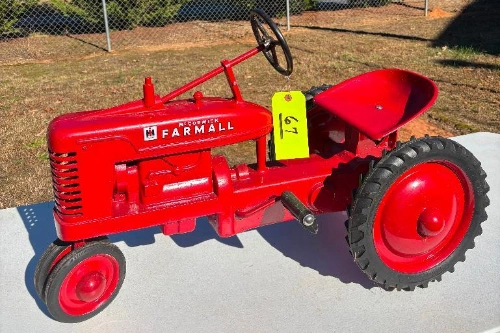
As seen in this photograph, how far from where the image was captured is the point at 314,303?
2.54 metres

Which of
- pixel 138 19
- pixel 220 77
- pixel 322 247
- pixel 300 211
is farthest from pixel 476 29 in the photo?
pixel 300 211

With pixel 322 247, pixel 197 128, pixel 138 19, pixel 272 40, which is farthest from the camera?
pixel 138 19

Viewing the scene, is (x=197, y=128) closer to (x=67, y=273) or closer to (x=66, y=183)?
(x=66, y=183)

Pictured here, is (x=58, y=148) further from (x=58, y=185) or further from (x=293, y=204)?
(x=293, y=204)

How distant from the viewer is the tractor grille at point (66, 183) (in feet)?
7.38

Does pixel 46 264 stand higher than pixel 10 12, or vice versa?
pixel 46 264

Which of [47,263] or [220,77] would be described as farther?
[220,77]

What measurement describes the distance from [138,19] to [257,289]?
9471mm

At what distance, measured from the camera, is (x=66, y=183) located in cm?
228

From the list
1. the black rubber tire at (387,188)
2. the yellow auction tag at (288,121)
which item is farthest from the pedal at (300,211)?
the yellow auction tag at (288,121)

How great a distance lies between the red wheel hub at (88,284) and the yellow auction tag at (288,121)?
36.8 inches

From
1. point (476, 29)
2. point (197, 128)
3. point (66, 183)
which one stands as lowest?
point (476, 29)

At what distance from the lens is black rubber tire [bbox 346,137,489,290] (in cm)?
235

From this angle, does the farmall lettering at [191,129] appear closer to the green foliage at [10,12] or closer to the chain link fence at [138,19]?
the chain link fence at [138,19]
